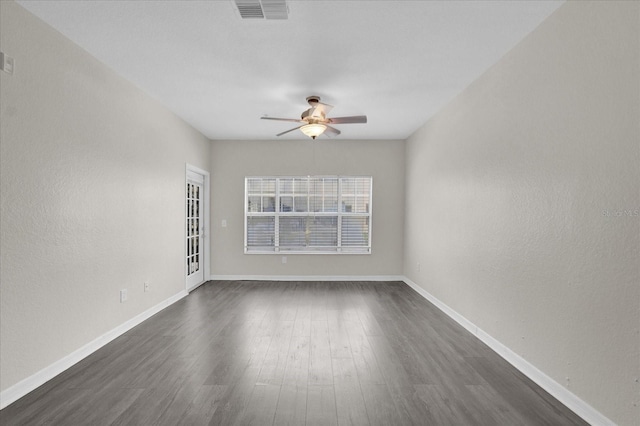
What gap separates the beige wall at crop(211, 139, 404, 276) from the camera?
20.4ft

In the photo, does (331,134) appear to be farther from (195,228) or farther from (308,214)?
(195,228)

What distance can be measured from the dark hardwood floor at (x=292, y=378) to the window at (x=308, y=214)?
238cm

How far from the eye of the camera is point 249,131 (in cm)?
558

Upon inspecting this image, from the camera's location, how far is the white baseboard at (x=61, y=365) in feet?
7.09

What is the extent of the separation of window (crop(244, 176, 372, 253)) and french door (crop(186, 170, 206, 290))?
0.84 metres

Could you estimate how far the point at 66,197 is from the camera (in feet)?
8.79

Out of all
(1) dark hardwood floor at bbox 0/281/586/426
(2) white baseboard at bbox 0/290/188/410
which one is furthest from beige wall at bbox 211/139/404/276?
(2) white baseboard at bbox 0/290/188/410

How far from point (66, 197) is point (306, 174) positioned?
4.07 m

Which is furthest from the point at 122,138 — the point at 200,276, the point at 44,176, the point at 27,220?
the point at 200,276

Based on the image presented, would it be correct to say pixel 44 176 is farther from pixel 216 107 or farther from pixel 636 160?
pixel 636 160

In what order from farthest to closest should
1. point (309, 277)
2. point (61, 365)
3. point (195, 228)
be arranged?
point (309, 277) → point (195, 228) → point (61, 365)

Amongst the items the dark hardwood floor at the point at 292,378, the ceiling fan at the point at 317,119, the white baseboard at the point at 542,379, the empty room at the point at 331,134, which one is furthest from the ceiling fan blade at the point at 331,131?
the white baseboard at the point at 542,379

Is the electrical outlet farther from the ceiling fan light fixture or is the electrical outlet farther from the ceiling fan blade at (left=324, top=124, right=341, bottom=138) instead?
the ceiling fan blade at (left=324, top=124, right=341, bottom=138)

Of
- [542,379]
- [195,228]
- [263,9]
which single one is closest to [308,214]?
[195,228]
